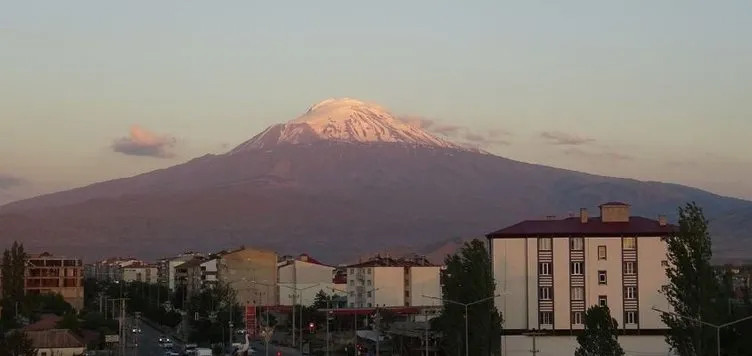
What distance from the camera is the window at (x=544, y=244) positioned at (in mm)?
89375

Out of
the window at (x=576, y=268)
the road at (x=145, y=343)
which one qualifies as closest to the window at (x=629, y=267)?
the window at (x=576, y=268)

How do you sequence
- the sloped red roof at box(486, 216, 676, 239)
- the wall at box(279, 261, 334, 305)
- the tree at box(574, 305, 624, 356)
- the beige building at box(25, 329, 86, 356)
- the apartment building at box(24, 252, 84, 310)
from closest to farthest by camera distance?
the tree at box(574, 305, 624, 356), the beige building at box(25, 329, 86, 356), the sloped red roof at box(486, 216, 676, 239), the wall at box(279, 261, 334, 305), the apartment building at box(24, 252, 84, 310)

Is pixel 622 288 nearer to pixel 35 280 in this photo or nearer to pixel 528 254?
pixel 528 254

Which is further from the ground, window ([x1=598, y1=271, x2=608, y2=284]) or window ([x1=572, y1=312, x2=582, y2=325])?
window ([x1=598, y1=271, x2=608, y2=284])

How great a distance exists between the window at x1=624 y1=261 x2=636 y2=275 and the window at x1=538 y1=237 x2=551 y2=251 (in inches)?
206

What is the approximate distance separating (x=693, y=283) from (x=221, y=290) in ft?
314

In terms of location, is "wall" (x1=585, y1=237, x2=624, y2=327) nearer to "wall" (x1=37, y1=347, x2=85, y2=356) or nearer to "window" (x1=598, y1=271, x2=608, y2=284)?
"window" (x1=598, y1=271, x2=608, y2=284)

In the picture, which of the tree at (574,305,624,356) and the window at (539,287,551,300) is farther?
the window at (539,287,551,300)

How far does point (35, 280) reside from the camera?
166750 mm

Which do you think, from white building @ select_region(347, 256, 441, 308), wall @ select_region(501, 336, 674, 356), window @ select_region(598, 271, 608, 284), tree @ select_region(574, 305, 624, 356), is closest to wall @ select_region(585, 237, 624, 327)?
window @ select_region(598, 271, 608, 284)

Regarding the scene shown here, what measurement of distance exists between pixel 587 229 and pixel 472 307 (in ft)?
65.2

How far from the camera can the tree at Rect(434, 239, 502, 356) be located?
7175cm

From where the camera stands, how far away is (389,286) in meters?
146

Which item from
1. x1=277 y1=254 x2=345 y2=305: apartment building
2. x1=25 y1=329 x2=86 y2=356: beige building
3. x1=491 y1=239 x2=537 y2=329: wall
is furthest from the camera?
Answer: x1=277 y1=254 x2=345 y2=305: apartment building
